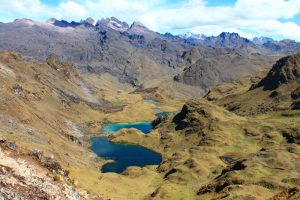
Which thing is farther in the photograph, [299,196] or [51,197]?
[299,196]

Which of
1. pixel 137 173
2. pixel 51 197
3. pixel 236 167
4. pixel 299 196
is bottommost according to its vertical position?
pixel 137 173

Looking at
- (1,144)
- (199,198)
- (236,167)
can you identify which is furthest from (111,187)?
(1,144)

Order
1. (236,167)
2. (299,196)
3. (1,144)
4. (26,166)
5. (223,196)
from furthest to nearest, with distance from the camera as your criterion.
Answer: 1. (236,167)
2. (223,196)
3. (299,196)
4. (1,144)
5. (26,166)

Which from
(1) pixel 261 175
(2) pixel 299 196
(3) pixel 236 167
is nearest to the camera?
(2) pixel 299 196

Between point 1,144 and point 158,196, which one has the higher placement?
point 1,144

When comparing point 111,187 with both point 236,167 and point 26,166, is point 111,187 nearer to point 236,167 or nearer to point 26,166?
point 236,167

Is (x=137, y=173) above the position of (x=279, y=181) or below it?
below

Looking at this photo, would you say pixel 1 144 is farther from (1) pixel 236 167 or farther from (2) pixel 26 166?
(1) pixel 236 167

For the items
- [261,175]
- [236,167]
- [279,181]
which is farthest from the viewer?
[236,167]

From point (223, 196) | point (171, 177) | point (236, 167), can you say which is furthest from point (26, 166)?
point (171, 177)
